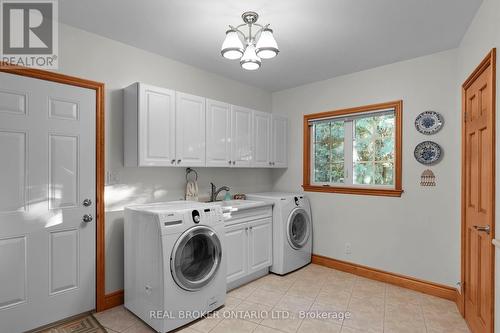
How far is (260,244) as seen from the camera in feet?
11.0

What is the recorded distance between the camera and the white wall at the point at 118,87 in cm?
247

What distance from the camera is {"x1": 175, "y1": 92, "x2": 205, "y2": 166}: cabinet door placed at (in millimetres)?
2812

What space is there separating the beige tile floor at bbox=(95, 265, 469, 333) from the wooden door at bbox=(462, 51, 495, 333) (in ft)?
1.14

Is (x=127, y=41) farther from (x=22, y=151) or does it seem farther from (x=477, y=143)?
(x=477, y=143)

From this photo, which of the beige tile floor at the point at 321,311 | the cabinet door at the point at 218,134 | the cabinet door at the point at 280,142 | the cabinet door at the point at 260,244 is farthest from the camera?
the cabinet door at the point at 280,142

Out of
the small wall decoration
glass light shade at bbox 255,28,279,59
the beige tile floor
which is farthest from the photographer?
the small wall decoration

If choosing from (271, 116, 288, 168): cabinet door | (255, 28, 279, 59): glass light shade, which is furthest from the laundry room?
(271, 116, 288, 168): cabinet door

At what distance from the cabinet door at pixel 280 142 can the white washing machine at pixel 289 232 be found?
1.93 ft

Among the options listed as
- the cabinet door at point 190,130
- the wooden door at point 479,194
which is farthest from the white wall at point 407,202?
the cabinet door at point 190,130

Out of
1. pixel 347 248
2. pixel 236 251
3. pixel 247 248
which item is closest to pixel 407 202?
pixel 347 248

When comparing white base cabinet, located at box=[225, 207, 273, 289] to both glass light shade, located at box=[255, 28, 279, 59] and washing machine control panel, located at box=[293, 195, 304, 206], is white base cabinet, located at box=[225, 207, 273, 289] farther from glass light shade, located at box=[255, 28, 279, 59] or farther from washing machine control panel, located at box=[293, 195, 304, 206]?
glass light shade, located at box=[255, 28, 279, 59]

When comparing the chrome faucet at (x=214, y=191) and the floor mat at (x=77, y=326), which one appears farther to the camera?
the chrome faucet at (x=214, y=191)

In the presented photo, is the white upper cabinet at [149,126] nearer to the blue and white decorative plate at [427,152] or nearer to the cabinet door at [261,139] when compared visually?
the cabinet door at [261,139]

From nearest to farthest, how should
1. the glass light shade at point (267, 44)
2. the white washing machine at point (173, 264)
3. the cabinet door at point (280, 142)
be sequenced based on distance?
the glass light shade at point (267, 44) → the white washing machine at point (173, 264) → the cabinet door at point (280, 142)
